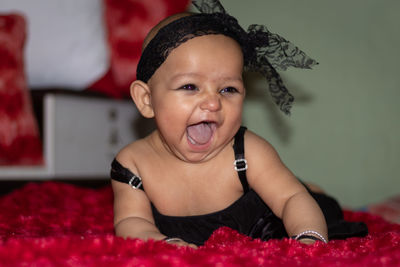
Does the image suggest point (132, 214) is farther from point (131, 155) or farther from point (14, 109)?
point (14, 109)

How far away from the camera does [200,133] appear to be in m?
1.08

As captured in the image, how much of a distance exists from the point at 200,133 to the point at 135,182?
19 cm

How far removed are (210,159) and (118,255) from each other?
0.44m

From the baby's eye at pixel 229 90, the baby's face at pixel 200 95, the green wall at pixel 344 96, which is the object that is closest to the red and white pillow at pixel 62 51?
the green wall at pixel 344 96

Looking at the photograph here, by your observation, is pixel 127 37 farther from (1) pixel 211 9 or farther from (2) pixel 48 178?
(1) pixel 211 9

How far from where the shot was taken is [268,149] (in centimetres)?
112

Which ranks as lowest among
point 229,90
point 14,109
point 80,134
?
point 80,134

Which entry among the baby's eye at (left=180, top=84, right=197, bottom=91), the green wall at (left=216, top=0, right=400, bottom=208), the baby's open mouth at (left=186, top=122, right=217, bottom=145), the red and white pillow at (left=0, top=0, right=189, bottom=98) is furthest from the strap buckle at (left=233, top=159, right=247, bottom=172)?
the red and white pillow at (left=0, top=0, right=189, bottom=98)

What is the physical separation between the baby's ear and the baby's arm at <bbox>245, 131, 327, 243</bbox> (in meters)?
0.24

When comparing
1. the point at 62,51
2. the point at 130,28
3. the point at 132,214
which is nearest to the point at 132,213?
the point at 132,214

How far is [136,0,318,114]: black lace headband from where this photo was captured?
1.05m

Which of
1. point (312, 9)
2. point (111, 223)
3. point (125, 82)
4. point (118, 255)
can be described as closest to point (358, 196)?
point (312, 9)

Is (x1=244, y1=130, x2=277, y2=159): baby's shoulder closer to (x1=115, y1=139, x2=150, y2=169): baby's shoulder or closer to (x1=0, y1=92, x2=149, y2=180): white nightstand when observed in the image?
(x1=115, y1=139, x2=150, y2=169): baby's shoulder

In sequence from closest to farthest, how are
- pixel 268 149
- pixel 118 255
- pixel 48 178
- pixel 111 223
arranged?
pixel 118 255 → pixel 268 149 → pixel 111 223 → pixel 48 178
